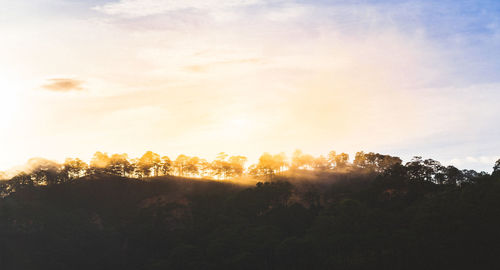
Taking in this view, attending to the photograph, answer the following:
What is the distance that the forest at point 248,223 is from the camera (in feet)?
359

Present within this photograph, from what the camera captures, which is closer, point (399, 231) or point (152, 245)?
point (399, 231)

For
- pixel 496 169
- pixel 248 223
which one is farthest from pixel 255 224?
pixel 496 169

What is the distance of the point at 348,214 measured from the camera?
135 metres

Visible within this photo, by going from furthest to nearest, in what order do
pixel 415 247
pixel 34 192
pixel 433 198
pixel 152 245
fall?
pixel 34 192, pixel 152 245, pixel 433 198, pixel 415 247

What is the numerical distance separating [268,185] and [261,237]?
48423 mm

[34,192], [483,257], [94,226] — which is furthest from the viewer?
[34,192]

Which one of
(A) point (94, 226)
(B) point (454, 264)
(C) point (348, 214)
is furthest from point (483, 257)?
(A) point (94, 226)

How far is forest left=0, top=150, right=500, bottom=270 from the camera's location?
4304 inches

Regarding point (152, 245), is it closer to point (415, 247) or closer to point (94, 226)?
point (94, 226)

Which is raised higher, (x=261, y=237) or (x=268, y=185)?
(x=268, y=185)

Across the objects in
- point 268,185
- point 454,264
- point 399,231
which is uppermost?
point 268,185

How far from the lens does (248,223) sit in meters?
148

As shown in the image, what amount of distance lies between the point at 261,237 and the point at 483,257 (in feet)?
202

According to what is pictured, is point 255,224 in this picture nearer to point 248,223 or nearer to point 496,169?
point 248,223
